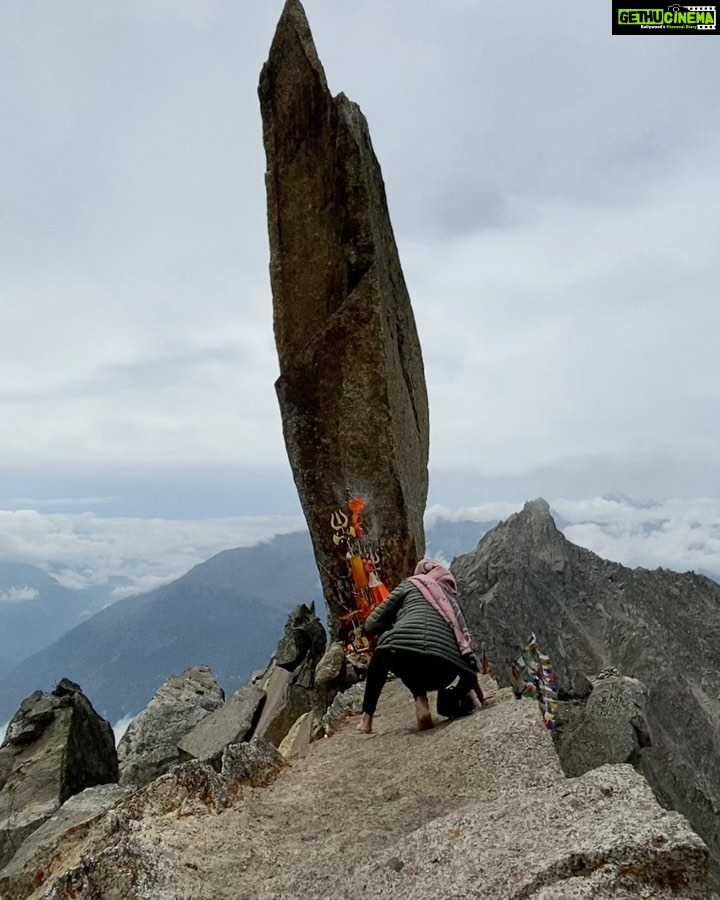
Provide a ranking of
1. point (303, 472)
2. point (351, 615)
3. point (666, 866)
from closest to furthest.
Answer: point (666, 866), point (351, 615), point (303, 472)

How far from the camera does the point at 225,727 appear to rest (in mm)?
15523

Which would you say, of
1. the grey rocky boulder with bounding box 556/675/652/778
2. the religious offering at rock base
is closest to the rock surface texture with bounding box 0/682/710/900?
the religious offering at rock base

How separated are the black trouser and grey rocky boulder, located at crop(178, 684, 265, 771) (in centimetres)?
767

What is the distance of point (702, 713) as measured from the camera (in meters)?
93.4

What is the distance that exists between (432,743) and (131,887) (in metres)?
3.77

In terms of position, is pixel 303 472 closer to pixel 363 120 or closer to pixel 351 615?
pixel 351 615

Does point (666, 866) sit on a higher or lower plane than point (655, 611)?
higher

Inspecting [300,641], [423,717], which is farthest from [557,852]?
[300,641]

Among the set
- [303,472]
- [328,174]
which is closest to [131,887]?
[303,472]

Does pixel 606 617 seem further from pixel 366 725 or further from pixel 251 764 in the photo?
pixel 251 764

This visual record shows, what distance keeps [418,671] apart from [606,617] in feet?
380

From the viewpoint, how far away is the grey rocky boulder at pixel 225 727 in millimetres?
15047

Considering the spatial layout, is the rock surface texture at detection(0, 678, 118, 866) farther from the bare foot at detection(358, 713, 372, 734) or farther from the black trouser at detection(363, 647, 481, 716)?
the black trouser at detection(363, 647, 481, 716)

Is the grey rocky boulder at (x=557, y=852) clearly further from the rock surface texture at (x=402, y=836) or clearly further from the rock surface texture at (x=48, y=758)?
the rock surface texture at (x=48, y=758)
